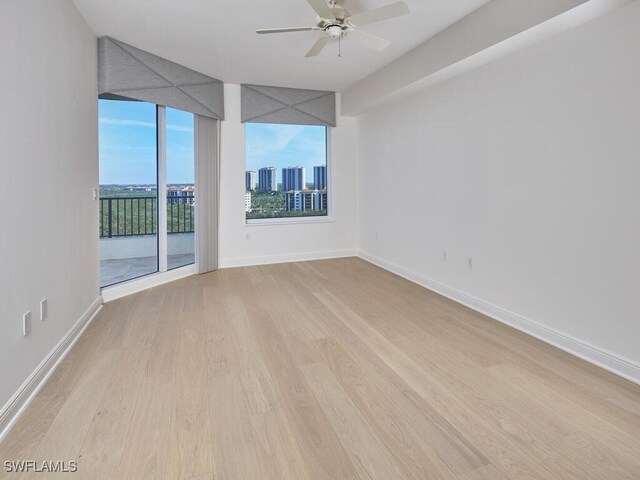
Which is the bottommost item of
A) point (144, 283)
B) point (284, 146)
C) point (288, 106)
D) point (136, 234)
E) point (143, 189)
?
point (144, 283)

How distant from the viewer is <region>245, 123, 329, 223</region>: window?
5.43 m

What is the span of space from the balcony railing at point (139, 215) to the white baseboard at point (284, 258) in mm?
803

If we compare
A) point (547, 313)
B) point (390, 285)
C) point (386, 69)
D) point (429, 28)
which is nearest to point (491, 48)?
point (429, 28)

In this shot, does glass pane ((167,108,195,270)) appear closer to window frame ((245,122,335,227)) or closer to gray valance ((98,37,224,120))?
gray valance ((98,37,224,120))

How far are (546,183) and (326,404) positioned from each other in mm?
2287

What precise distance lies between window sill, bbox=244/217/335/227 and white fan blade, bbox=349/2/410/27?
3329 millimetres

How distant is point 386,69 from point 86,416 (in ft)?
14.0

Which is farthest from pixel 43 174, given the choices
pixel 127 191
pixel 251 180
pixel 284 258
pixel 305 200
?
pixel 305 200

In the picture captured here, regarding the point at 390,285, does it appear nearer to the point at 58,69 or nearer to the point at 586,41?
the point at 586,41

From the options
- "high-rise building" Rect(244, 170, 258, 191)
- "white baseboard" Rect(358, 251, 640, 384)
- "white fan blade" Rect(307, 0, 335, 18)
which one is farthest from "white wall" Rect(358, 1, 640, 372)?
"high-rise building" Rect(244, 170, 258, 191)

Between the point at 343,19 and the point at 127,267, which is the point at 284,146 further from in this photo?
the point at 343,19

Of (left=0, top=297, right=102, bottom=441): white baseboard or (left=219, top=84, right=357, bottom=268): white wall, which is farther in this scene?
(left=219, top=84, right=357, bottom=268): white wall

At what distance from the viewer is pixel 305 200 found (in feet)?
19.1

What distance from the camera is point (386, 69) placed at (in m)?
4.17
